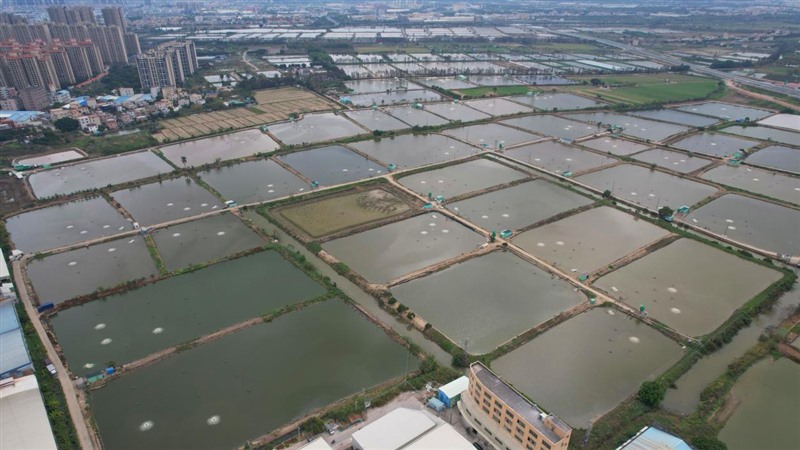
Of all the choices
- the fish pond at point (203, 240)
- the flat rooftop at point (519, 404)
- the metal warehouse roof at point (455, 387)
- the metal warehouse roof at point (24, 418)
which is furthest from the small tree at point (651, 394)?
the fish pond at point (203, 240)

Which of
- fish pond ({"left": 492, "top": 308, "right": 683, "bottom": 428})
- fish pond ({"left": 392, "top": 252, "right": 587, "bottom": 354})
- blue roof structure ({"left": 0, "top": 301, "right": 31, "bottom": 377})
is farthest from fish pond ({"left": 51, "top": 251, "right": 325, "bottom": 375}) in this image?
fish pond ({"left": 492, "top": 308, "right": 683, "bottom": 428})

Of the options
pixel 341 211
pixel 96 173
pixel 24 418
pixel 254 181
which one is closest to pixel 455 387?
pixel 24 418

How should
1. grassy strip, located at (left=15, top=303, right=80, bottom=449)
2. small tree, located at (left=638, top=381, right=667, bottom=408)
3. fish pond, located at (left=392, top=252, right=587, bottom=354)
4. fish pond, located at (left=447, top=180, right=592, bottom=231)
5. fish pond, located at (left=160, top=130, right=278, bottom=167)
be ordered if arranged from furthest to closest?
fish pond, located at (left=160, top=130, right=278, bottom=167)
fish pond, located at (left=447, top=180, right=592, bottom=231)
fish pond, located at (left=392, top=252, right=587, bottom=354)
small tree, located at (left=638, top=381, right=667, bottom=408)
grassy strip, located at (left=15, top=303, right=80, bottom=449)

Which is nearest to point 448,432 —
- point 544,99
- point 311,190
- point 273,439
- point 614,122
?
point 273,439

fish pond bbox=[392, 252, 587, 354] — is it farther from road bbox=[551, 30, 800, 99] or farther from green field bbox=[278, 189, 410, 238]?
road bbox=[551, 30, 800, 99]

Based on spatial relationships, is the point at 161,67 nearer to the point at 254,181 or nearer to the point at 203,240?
the point at 254,181

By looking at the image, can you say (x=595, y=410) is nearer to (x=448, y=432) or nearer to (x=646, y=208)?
(x=448, y=432)
